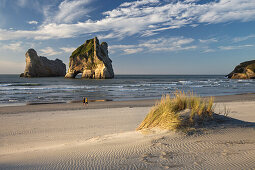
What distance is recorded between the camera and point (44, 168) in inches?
128

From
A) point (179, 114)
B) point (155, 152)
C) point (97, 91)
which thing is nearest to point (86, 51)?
point (97, 91)

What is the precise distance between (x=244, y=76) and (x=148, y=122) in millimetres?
88961

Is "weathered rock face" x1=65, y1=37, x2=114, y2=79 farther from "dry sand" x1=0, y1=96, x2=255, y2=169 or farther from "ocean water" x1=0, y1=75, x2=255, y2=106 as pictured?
"dry sand" x1=0, y1=96, x2=255, y2=169

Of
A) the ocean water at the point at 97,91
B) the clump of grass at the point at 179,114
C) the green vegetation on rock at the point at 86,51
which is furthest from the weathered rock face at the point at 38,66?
the clump of grass at the point at 179,114

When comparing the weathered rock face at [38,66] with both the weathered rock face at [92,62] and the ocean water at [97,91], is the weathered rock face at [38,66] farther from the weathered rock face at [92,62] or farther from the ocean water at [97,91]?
the ocean water at [97,91]

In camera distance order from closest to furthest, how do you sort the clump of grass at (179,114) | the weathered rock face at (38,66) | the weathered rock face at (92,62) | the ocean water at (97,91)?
the clump of grass at (179,114) → the ocean water at (97,91) → the weathered rock face at (92,62) → the weathered rock face at (38,66)

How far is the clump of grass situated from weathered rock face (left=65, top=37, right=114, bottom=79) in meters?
77.5

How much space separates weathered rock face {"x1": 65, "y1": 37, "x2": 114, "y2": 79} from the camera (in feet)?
276

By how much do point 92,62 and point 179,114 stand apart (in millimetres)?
87192

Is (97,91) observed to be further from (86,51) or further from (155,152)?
(86,51)

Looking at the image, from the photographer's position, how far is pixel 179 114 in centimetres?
522

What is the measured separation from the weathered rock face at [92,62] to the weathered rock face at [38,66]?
30.9 metres

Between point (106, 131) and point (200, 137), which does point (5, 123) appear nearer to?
point (106, 131)

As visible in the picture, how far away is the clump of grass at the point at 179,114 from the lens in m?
4.96
